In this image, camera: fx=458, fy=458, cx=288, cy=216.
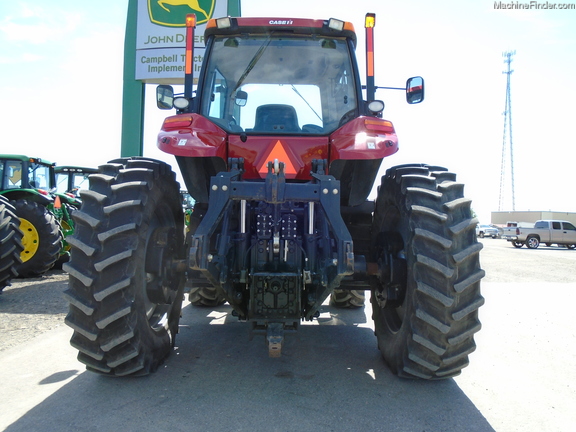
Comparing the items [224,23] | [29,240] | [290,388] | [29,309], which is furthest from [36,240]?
[290,388]

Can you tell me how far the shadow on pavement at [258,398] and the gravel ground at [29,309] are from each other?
1.80 meters

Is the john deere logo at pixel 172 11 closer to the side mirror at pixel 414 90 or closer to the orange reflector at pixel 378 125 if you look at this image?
the side mirror at pixel 414 90

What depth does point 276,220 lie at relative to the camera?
11.2 feet

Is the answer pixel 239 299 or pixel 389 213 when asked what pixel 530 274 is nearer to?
pixel 389 213

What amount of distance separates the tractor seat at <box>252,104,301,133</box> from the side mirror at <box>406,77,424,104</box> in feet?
3.61

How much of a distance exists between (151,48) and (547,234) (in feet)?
83.7

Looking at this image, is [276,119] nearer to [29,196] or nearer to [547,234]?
[29,196]

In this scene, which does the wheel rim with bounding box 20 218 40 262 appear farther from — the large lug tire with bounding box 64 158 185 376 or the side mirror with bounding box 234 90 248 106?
the side mirror with bounding box 234 90 248 106

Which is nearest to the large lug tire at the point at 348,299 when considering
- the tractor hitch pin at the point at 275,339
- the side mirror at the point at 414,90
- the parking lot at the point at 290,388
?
the parking lot at the point at 290,388

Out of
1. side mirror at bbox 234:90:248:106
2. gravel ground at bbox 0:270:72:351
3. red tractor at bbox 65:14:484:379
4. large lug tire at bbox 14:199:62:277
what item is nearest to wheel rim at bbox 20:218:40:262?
large lug tire at bbox 14:199:62:277

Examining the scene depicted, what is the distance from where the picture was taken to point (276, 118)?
13.2 feet

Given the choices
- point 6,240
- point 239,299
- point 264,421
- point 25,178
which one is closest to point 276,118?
point 239,299

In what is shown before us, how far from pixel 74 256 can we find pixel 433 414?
2.59m

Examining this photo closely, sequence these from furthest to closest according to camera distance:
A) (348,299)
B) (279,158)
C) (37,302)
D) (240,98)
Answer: (37,302), (348,299), (240,98), (279,158)
